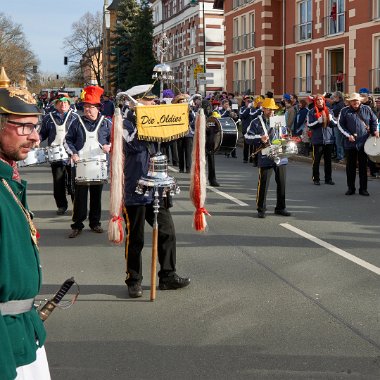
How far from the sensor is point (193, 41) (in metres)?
64.7

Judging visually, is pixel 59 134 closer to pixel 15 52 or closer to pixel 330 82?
pixel 330 82

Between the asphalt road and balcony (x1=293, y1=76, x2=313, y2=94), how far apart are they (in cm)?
2561

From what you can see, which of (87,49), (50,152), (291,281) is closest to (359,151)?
(50,152)

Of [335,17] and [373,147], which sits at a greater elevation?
[335,17]

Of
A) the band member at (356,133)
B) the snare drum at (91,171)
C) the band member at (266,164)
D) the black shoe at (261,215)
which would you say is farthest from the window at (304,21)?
the snare drum at (91,171)

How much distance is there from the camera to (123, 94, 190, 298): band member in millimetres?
6492

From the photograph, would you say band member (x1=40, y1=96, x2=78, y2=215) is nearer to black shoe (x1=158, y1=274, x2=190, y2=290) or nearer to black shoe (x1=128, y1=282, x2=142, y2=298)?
black shoe (x1=158, y1=274, x2=190, y2=290)

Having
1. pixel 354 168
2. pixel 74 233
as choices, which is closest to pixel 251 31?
pixel 354 168

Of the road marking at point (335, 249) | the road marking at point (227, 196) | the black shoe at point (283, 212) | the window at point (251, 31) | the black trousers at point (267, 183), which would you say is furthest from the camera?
the window at point (251, 31)

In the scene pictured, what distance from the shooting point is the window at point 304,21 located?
3531 centimetres

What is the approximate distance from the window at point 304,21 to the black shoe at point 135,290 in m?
30.7

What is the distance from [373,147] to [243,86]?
3186 centimetres

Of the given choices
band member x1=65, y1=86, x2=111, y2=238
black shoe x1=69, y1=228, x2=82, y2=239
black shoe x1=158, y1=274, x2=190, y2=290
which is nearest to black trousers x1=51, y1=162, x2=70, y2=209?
band member x1=65, y1=86, x2=111, y2=238

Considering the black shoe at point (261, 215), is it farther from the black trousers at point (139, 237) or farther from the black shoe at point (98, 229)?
the black trousers at point (139, 237)
